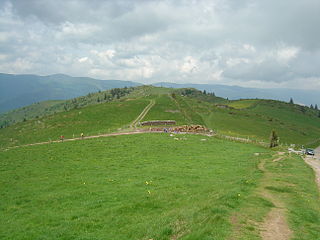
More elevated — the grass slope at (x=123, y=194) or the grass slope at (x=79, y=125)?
the grass slope at (x=123, y=194)

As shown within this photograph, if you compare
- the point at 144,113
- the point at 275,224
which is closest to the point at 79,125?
the point at 144,113

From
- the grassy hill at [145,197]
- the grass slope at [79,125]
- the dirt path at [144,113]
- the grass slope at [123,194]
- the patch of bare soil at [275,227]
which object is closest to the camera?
the patch of bare soil at [275,227]

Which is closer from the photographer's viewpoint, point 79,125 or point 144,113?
point 79,125

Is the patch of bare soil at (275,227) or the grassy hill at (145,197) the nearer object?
the patch of bare soil at (275,227)

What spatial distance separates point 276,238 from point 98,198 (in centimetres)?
1404

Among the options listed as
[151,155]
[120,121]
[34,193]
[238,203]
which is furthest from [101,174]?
[120,121]

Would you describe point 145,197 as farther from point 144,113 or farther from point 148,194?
point 144,113

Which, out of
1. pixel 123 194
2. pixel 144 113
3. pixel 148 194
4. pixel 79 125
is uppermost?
pixel 148 194

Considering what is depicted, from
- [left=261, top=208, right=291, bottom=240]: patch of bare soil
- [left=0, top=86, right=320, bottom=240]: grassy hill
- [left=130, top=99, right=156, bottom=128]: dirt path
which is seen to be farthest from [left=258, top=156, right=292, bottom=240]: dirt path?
[left=130, top=99, right=156, bottom=128]: dirt path

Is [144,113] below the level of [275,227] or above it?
below

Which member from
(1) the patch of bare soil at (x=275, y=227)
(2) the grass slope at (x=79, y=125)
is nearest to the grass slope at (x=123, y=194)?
(1) the patch of bare soil at (x=275, y=227)

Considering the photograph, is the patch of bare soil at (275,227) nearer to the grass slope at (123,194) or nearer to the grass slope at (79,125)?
the grass slope at (123,194)

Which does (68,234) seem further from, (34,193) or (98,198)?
(34,193)

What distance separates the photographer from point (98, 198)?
21.1m
